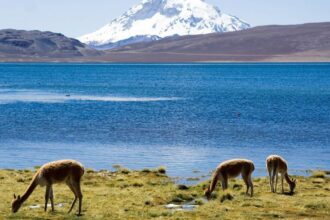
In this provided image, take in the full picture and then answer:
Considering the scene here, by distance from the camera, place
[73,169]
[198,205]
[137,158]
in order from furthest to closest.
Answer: [137,158], [198,205], [73,169]

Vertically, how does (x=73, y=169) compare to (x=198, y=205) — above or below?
above

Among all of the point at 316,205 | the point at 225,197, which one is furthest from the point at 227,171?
the point at 316,205

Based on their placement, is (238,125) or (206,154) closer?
(206,154)

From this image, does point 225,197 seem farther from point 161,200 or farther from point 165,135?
point 165,135

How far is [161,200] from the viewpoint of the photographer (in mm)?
19500

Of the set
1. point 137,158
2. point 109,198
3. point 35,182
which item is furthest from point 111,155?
point 35,182

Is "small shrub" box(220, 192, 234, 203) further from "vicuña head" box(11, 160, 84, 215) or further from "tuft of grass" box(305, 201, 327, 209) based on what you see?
"vicuña head" box(11, 160, 84, 215)

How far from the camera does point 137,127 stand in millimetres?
48438

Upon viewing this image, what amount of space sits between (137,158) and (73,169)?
15.6 m

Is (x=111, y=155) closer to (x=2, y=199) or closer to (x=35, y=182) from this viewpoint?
(x=2, y=199)

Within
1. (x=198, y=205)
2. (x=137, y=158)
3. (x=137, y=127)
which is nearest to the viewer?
(x=198, y=205)

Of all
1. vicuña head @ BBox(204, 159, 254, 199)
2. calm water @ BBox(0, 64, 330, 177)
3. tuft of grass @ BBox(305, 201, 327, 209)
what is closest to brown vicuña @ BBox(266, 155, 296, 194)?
vicuña head @ BBox(204, 159, 254, 199)

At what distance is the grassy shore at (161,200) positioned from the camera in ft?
56.0

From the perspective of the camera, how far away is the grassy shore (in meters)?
17.1
